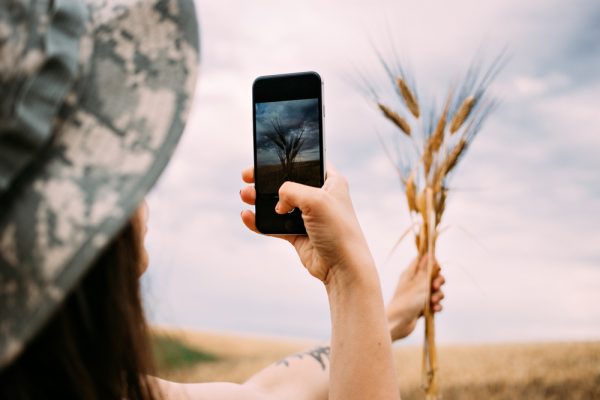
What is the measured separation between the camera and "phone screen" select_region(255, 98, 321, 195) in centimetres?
103

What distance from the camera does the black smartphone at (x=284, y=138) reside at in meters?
1.03

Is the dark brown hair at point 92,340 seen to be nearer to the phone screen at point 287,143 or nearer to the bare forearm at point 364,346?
the bare forearm at point 364,346

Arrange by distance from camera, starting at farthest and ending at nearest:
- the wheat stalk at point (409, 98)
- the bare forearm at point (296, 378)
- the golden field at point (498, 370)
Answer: the golden field at point (498, 370)
the wheat stalk at point (409, 98)
the bare forearm at point (296, 378)

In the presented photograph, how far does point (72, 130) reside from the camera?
51 cm

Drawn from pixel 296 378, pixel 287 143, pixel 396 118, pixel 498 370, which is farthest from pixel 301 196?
pixel 498 370

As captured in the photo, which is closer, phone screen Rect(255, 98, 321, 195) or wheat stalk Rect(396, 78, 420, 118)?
phone screen Rect(255, 98, 321, 195)

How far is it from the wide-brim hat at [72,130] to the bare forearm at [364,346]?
0.44 m

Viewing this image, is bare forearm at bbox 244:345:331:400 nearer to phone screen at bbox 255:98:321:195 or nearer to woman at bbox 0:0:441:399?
phone screen at bbox 255:98:321:195

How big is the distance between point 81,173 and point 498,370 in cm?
233

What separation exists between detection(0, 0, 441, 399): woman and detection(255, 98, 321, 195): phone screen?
0.43 metres

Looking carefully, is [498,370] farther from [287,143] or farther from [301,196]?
[301,196]

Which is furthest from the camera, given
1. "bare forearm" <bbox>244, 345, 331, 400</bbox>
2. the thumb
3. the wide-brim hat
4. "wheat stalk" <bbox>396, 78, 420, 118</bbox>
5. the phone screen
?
"wheat stalk" <bbox>396, 78, 420, 118</bbox>

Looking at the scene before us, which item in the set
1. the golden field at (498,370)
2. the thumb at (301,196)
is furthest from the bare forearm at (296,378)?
the golden field at (498,370)

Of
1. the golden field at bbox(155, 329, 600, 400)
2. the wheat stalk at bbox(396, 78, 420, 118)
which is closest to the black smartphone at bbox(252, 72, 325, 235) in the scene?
the wheat stalk at bbox(396, 78, 420, 118)
